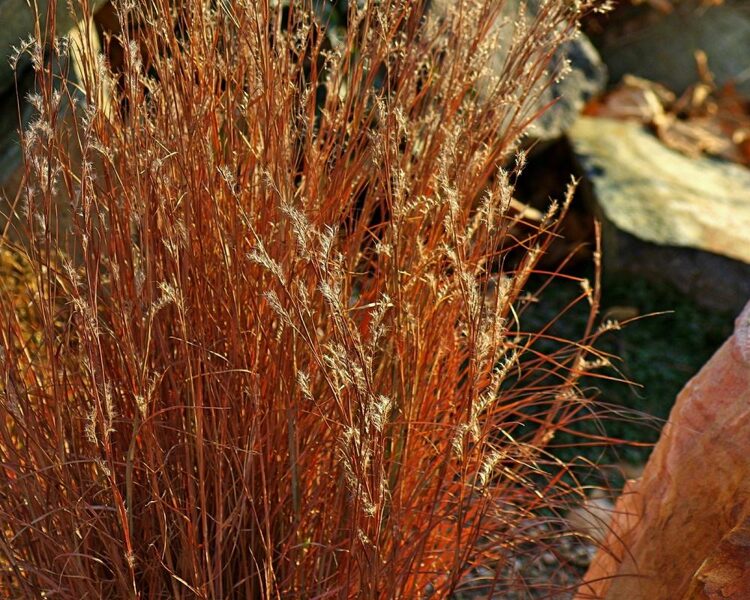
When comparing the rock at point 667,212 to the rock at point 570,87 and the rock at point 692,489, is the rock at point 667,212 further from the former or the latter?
the rock at point 692,489

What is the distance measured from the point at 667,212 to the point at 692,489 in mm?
2075

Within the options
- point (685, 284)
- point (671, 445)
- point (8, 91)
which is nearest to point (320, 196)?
point (671, 445)

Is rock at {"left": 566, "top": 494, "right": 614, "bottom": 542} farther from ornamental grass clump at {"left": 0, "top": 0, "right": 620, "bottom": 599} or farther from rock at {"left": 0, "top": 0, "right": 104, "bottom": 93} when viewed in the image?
rock at {"left": 0, "top": 0, "right": 104, "bottom": 93}

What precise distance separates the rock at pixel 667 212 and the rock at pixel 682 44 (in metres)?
0.95

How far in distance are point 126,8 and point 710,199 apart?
118 inches

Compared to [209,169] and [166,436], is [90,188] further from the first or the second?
[166,436]

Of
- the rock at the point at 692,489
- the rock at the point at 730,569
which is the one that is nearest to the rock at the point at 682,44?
A: the rock at the point at 692,489

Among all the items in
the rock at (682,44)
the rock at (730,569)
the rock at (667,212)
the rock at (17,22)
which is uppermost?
the rock at (17,22)

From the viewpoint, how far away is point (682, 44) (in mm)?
4996

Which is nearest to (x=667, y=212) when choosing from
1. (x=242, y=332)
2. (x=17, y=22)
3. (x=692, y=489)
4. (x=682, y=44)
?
(x=682, y=44)

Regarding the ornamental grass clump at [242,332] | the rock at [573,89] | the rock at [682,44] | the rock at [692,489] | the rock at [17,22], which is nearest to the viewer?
the ornamental grass clump at [242,332]

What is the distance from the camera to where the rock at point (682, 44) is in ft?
16.0

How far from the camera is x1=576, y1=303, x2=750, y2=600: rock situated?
1.62 metres

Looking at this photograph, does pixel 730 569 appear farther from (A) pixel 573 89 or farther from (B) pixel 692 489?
(A) pixel 573 89
